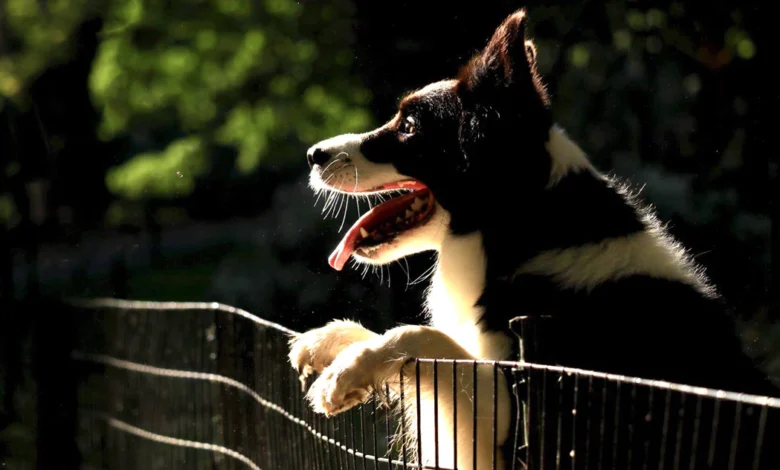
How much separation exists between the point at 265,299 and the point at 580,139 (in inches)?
133

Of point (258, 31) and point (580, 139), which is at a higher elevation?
point (258, 31)

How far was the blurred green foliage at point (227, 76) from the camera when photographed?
8.13m

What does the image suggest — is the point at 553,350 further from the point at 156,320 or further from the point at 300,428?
the point at 156,320

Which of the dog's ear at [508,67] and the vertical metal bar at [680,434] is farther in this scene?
the dog's ear at [508,67]

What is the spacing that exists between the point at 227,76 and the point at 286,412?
5.34 m

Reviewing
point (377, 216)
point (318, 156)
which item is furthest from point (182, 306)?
point (377, 216)

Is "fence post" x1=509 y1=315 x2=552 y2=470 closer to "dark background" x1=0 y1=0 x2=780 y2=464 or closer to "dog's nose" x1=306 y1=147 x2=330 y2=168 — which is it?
"dog's nose" x1=306 y1=147 x2=330 y2=168

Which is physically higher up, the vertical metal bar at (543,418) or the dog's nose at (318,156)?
the dog's nose at (318,156)

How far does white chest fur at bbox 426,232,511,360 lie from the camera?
3203 millimetres

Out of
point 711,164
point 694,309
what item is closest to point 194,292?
point 711,164

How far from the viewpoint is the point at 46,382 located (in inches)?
256

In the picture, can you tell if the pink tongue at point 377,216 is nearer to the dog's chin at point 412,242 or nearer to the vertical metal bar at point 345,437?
the dog's chin at point 412,242

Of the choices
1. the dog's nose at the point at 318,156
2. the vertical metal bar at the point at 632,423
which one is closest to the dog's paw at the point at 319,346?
the dog's nose at the point at 318,156

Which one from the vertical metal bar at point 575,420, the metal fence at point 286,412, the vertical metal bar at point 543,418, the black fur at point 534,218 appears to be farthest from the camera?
the black fur at point 534,218
